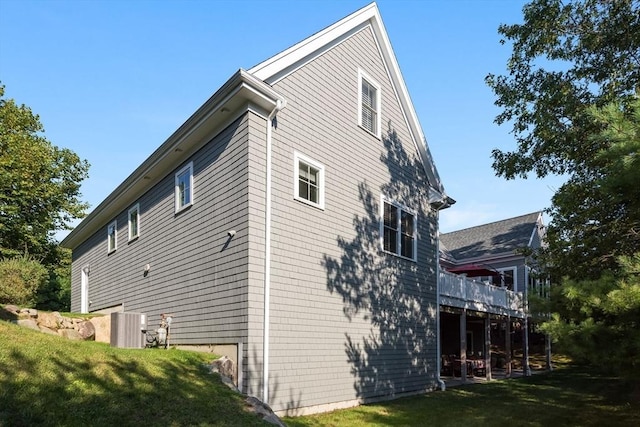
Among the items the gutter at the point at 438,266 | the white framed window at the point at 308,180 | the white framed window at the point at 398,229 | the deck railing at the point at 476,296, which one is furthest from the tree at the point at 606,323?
the deck railing at the point at 476,296

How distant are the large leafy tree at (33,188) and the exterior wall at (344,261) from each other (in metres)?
21.8

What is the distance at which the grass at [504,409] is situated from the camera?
9.58 m

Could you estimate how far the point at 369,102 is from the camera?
13.4 m

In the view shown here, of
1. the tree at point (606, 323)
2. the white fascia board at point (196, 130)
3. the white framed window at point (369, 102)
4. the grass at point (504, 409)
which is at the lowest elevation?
the grass at point (504, 409)

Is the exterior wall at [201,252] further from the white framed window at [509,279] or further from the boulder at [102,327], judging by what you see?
the white framed window at [509,279]

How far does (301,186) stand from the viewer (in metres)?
10.5

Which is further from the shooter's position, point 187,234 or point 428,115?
point 428,115

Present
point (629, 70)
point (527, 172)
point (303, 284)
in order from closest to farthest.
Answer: point (303, 284) → point (629, 70) → point (527, 172)

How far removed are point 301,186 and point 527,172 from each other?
6.96 metres

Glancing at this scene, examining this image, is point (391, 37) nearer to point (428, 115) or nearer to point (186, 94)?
point (428, 115)

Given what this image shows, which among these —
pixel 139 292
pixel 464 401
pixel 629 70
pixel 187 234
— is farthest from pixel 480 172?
pixel 139 292

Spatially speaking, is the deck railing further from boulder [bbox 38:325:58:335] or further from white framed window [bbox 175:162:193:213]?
boulder [bbox 38:325:58:335]

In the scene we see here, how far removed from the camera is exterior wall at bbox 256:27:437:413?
9.77 meters

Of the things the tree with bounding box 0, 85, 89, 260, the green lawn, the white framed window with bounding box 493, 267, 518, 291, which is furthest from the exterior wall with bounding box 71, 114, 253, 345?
the white framed window with bounding box 493, 267, 518, 291
